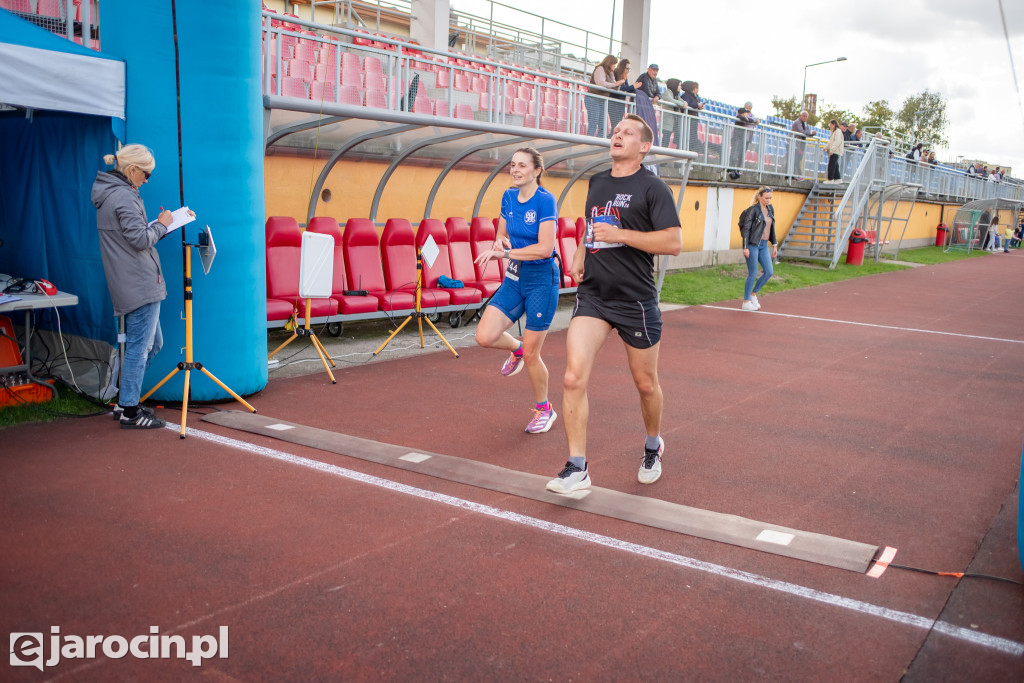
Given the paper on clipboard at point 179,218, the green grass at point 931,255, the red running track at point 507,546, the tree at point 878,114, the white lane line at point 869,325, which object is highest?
the tree at point 878,114

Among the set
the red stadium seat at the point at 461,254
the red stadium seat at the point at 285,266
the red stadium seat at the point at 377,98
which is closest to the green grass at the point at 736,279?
the red stadium seat at the point at 461,254

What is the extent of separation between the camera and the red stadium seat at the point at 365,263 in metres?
10.5

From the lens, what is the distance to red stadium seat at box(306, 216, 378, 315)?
9734 mm

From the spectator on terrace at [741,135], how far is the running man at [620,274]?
695 inches

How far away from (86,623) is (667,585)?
2534 mm

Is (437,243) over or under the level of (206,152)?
under

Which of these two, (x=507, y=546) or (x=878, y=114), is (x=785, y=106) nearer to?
(x=878, y=114)

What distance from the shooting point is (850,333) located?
1220 cm

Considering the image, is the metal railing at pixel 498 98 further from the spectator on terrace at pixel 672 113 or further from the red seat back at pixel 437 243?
the red seat back at pixel 437 243

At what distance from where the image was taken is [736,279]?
63.6 feet

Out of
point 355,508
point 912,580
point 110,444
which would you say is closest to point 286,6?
point 110,444

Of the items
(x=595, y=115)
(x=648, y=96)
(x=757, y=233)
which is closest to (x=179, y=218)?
(x=595, y=115)

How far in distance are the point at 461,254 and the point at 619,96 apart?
19.1ft

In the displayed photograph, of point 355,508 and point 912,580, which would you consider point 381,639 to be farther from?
point 912,580
